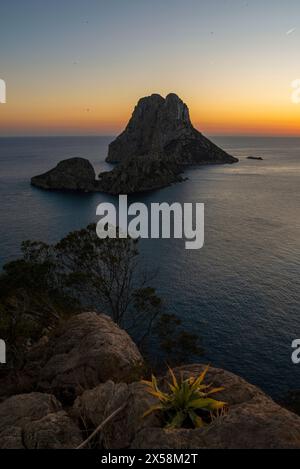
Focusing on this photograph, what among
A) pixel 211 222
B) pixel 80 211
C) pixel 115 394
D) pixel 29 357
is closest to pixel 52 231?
pixel 80 211

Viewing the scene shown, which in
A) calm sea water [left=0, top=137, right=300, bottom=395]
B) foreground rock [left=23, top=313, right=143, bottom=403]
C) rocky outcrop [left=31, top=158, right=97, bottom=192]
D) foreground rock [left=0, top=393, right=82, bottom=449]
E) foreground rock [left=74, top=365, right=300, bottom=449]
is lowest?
calm sea water [left=0, top=137, right=300, bottom=395]

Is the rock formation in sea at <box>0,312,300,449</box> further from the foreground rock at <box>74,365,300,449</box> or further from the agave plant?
the agave plant

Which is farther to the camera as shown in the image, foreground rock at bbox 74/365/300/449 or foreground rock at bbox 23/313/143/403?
foreground rock at bbox 23/313/143/403

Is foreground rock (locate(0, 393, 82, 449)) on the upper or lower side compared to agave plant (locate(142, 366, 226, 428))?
lower

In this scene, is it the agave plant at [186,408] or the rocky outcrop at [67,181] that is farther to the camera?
the rocky outcrop at [67,181]

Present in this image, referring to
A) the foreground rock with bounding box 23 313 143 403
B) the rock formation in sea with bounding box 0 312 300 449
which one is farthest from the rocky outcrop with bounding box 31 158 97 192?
the rock formation in sea with bounding box 0 312 300 449

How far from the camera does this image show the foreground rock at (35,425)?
12156mm

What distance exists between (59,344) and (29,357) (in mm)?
3000

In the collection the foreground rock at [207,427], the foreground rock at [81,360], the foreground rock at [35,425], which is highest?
the foreground rock at [207,427]

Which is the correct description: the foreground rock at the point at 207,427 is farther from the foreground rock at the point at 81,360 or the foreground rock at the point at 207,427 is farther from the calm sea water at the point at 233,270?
the calm sea water at the point at 233,270

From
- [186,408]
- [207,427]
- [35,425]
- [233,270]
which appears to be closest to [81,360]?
[35,425]

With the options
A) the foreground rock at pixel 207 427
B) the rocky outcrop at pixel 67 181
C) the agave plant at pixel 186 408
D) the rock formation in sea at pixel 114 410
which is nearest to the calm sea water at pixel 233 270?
the rocky outcrop at pixel 67 181

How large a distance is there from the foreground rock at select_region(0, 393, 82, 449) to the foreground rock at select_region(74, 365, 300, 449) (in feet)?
2.95

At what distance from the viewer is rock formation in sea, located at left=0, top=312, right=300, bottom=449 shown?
36.0 feet
